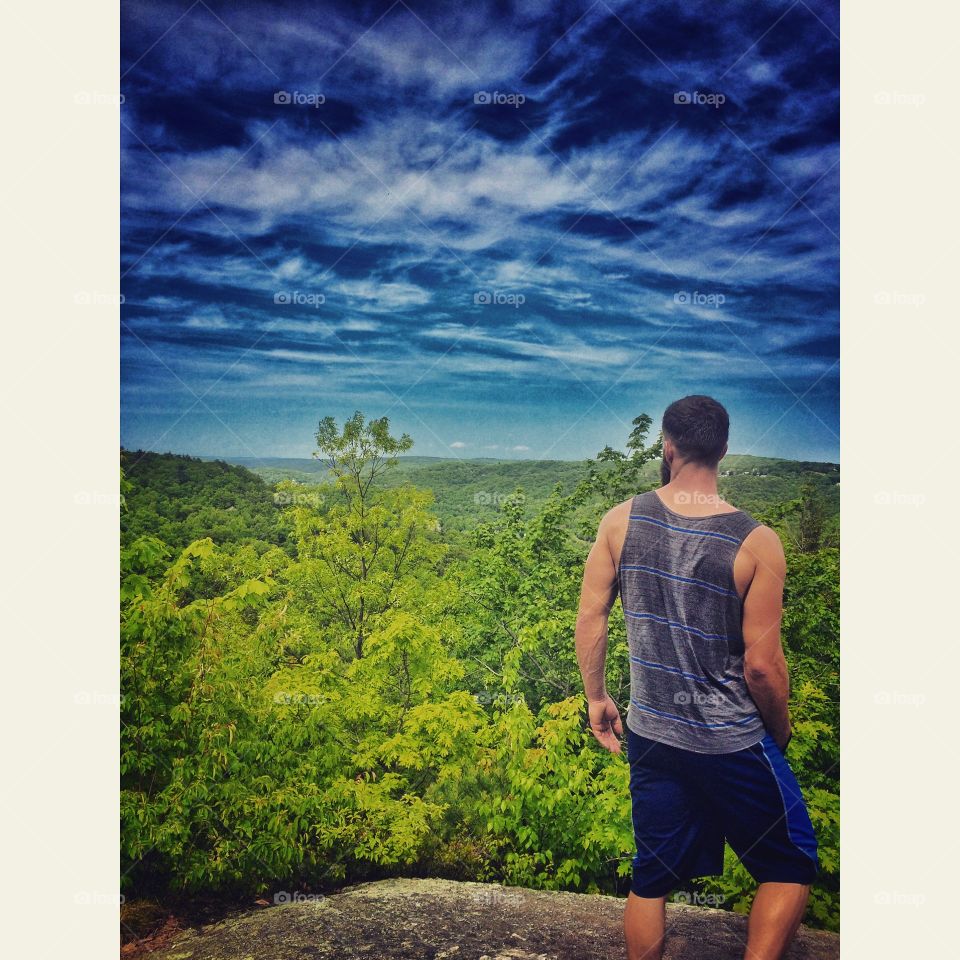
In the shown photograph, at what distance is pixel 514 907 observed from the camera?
402cm

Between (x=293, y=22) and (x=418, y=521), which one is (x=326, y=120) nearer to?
(x=293, y=22)

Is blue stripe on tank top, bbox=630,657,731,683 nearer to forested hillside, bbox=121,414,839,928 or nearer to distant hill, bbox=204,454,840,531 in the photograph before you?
forested hillside, bbox=121,414,839,928

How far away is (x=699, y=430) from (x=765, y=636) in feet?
3.18

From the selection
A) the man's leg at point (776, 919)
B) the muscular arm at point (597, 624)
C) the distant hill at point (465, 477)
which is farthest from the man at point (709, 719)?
the distant hill at point (465, 477)

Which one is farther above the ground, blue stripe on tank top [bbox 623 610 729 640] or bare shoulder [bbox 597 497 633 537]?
bare shoulder [bbox 597 497 633 537]

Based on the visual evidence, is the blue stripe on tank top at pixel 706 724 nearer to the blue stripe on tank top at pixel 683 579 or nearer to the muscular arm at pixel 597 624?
the muscular arm at pixel 597 624

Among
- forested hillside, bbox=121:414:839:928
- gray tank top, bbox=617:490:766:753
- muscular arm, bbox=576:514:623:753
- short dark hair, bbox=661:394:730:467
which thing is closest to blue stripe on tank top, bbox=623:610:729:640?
gray tank top, bbox=617:490:766:753

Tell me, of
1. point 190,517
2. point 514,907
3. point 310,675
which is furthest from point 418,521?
point 514,907

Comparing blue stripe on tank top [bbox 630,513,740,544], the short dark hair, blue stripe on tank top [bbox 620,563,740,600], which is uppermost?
the short dark hair

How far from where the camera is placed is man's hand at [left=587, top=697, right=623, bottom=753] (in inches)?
148

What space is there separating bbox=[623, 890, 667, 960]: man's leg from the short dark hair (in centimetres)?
197

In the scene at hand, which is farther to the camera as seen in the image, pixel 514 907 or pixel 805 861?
pixel 514 907

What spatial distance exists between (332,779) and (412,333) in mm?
2504

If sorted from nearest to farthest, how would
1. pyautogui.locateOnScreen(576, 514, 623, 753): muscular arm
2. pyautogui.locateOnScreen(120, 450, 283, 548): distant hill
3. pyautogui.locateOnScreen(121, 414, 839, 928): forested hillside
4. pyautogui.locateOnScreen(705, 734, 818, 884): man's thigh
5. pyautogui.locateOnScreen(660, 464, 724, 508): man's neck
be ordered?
pyautogui.locateOnScreen(705, 734, 818, 884): man's thigh → pyautogui.locateOnScreen(660, 464, 724, 508): man's neck → pyautogui.locateOnScreen(576, 514, 623, 753): muscular arm → pyautogui.locateOnScreen(121, 414, 839, 928): forested hillside → pyautogui.locateOnScreen(120, 450, 283, 548): distant hill
